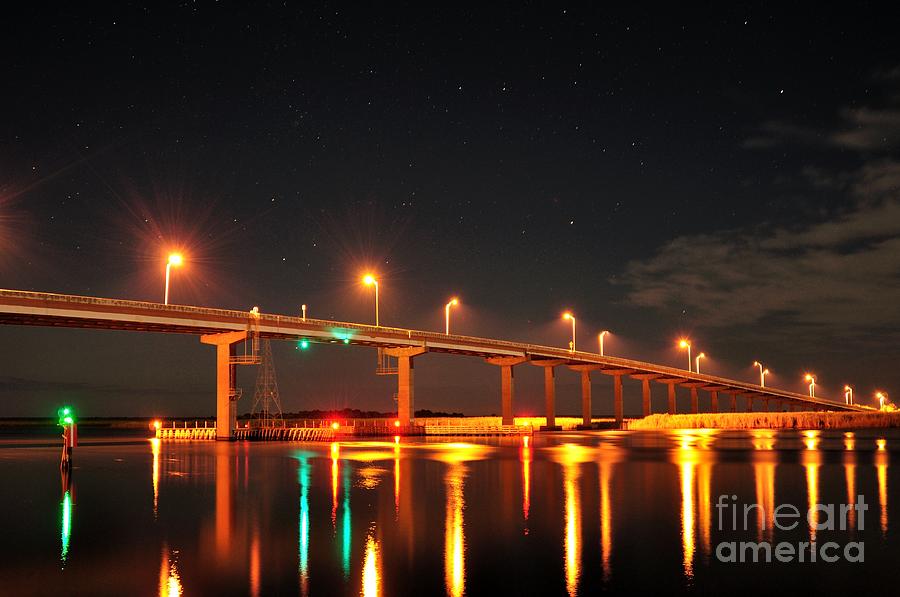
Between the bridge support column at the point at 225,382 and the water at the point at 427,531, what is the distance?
44.5m

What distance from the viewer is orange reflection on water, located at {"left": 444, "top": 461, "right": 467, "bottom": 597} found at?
12.5 meters

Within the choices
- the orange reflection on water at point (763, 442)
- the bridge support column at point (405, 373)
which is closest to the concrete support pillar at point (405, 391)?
the bridge support column at point (405, 373)

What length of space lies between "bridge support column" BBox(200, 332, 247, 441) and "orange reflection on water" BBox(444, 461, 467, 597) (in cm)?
5480

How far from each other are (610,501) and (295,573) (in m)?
11.5

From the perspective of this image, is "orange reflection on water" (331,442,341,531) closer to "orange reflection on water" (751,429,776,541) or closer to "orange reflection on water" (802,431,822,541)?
"orange reflection on water" (751,429,776,541)

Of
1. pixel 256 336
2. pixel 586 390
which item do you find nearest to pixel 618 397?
pixel 586 390

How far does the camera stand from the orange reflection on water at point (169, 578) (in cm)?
1197

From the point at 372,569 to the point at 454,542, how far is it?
289cm

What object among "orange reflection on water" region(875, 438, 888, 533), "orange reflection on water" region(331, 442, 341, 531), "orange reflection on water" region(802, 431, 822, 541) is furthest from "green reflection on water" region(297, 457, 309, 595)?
"orange reflection on water" region(875, 438, 888, 533)

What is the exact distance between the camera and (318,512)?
20594 millimetres

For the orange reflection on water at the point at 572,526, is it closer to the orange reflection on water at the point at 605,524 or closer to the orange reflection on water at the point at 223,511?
the orange reflection on water at the point at 605,524

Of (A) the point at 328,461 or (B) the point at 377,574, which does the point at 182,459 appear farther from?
(B) the point at 377,574

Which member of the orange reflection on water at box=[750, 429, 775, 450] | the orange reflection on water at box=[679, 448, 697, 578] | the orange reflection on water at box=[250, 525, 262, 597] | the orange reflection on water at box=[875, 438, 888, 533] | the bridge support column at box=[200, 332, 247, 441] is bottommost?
the orange reflection on water at box=[750, 429, 775, 450]

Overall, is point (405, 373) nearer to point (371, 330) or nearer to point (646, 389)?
point (371, 330)
